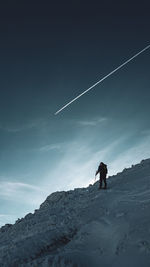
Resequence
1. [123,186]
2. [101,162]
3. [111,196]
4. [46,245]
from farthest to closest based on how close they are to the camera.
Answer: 1. [101,162]
2. [123,186]
3. [111,196]
4. [46,245]

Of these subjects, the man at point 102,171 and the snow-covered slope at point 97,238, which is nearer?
the snow-covered slope at point 97,238

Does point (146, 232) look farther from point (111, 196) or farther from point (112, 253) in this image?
point (111, 196)

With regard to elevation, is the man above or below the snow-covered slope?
above

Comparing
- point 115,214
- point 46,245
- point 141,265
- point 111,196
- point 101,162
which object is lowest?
point 141,265

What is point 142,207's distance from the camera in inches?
538

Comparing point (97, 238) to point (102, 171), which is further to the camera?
point (102, 171)

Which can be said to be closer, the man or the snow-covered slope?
the snow-covered slope

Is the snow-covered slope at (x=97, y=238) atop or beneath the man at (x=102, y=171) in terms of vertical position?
beneath

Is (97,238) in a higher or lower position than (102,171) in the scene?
lower

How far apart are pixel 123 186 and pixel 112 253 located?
877 cm

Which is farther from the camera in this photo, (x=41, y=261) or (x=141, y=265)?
(x=41, y=261)

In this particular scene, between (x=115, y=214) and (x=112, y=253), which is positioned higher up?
(x=115, y=214)

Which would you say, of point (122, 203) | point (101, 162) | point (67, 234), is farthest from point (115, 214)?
point (101, 162)

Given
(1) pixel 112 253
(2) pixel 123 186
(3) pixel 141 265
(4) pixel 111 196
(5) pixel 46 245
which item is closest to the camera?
(3) pixel 141 265
